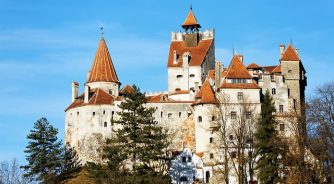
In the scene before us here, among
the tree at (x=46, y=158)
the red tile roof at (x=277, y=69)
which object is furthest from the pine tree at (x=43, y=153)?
the red tile roof at (x=277, y=69)

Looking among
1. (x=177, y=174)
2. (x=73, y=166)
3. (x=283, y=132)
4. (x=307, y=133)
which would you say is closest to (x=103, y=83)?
(x=73, y=166)

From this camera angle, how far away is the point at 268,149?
81.3 meters

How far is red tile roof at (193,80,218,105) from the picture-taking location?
300 ft

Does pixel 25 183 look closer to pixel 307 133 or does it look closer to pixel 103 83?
pixel 103 83

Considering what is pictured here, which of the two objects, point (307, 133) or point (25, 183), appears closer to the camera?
point (307, 133)

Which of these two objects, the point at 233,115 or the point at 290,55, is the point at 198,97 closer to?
the point at 233,115

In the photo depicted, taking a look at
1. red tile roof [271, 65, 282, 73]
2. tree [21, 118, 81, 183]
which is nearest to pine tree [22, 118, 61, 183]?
tree [21, 118, 81, 183]

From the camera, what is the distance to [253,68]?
9656cm

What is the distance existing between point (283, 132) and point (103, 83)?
2683 centimetres

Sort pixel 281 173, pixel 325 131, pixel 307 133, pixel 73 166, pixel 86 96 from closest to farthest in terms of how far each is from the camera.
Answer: pixel 325 131
pixel 307 133
pixel 281 173
pixel 73 166
pixel 86 96

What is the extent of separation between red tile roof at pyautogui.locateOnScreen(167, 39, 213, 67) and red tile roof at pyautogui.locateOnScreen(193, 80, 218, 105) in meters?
10.9

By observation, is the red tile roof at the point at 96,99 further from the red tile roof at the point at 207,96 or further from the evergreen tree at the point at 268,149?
the evergreen tree at the point at 268,149

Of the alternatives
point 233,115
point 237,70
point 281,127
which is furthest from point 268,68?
point 281,127

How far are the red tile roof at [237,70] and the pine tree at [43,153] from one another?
20453mm
